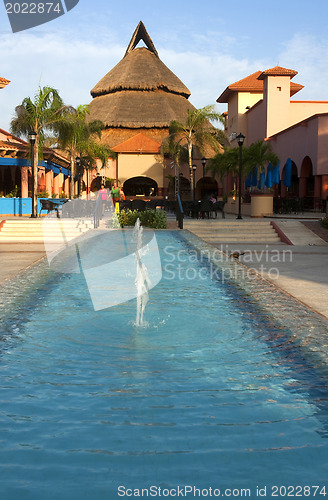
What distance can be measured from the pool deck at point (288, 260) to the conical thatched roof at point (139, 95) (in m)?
55.1

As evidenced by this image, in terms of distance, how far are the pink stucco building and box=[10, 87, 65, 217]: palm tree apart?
13.5 metres

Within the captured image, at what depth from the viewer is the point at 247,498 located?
2.48 m

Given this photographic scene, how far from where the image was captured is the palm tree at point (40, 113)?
2655cm

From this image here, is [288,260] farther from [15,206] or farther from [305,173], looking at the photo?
[305,173]

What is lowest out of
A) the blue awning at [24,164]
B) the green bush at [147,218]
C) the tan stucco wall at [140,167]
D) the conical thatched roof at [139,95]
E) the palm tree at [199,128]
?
the green bush at [147,218]

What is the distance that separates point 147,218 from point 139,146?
39090mm

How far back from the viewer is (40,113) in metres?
26.6

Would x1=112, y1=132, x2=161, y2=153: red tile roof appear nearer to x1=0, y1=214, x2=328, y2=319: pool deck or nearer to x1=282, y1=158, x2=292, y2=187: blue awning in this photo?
x1=282, y1=158, x2=292, y2=187: blue awning

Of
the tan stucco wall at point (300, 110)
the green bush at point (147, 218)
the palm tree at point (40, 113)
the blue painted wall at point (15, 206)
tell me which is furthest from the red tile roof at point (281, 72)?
the green bush at point (147, 218)

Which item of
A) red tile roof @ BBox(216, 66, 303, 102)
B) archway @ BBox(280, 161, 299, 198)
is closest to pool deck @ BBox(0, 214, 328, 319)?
archway @ BBox(280, 161, 299, 198)

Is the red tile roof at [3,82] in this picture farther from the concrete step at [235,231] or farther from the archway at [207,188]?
the archway at [207,188]

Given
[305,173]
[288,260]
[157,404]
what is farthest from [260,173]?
[157,404]

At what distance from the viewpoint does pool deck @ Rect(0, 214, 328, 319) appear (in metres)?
7.63

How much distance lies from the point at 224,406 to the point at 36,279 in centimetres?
509
